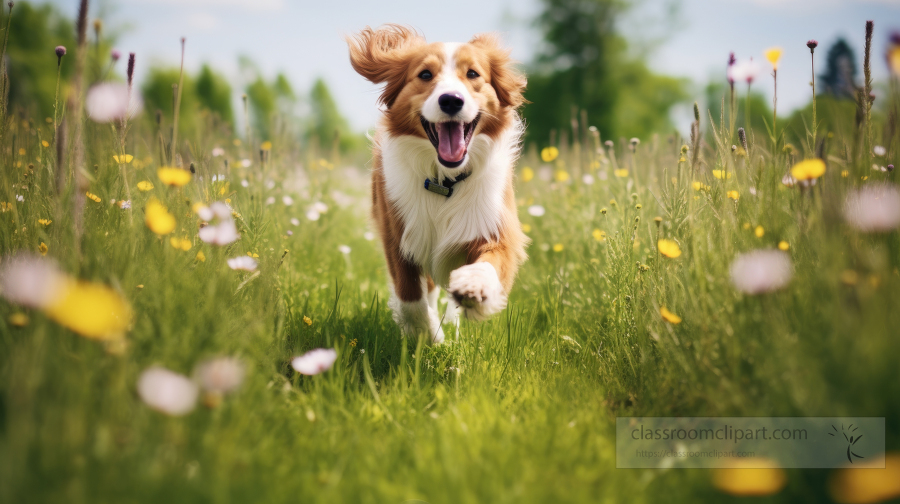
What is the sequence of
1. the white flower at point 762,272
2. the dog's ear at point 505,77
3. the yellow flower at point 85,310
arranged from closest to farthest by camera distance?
1. the yellow flower at point 85,310
2. the white flower at point 762,272
3. the dog's ear at point 505,77

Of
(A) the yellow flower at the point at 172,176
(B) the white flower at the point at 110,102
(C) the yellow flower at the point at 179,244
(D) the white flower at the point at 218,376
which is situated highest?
(B) the white flower at the point at 110,102

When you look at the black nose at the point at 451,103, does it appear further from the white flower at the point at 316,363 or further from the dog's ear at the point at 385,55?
the white flower at the point at 316,363

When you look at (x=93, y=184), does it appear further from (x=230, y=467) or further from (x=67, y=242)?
(x=230, y=467)

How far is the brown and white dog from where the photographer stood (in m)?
2.64

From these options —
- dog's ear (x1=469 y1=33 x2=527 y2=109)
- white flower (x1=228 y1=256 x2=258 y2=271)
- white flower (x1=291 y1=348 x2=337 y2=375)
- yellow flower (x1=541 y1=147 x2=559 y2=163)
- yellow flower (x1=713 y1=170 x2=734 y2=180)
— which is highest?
dog's ear (x1=469 y1=33 x2=527 y2=109)

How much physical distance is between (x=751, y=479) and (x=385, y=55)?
9.22ft

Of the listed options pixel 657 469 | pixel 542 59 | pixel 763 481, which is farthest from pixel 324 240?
pixel 542 59

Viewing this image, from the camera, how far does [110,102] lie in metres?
1.95

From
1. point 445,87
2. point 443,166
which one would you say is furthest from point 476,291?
point 445,87

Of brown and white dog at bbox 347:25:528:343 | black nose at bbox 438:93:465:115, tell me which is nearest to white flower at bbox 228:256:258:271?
brown and white dog at bbox 347:25:528:343

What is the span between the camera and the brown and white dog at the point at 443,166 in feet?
8.66

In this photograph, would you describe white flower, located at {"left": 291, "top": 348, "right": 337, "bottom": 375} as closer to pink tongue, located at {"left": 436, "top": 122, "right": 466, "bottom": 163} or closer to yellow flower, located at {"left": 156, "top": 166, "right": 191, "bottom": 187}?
yellow flower, located at {"left": 156, "top": 166, "right": 191, "bottom": 187}

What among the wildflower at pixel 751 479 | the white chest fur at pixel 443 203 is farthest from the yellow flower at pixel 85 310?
the white chest fur at pixel 443 203

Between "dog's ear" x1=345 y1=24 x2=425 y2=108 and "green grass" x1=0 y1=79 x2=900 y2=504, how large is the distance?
1.10 metres
